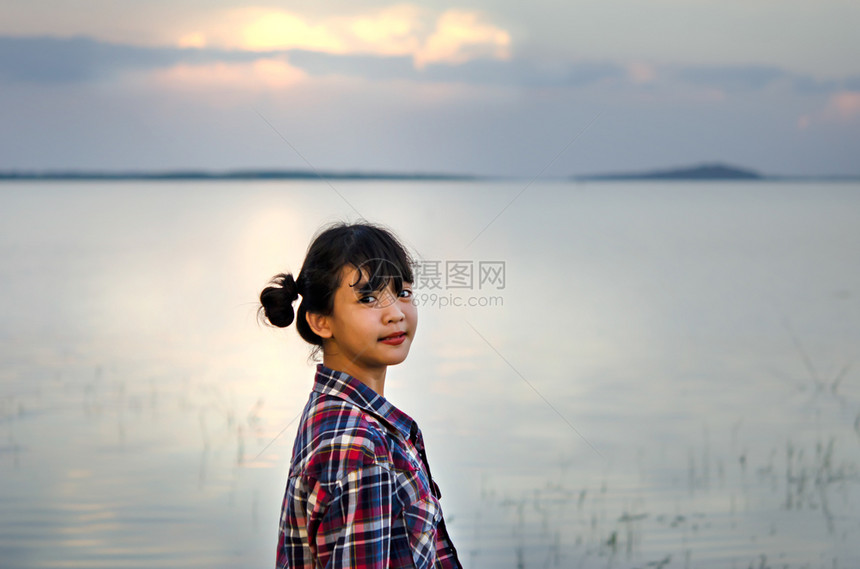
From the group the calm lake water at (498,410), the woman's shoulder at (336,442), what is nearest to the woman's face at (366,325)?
the woman's shoulder at (336,442)

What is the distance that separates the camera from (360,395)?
142 cm

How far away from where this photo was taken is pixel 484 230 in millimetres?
12695

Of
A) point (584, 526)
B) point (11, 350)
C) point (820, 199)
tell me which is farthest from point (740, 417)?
point (820, 199)

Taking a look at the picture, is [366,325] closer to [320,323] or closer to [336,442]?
[320,323]

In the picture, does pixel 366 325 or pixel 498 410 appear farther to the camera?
pixel 498 410

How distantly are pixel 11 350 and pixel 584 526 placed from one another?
3.73 meters

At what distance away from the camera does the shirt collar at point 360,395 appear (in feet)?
4.63

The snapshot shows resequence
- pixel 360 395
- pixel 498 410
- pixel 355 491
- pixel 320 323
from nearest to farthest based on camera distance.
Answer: pixel 355 491, pixel 360 395, pixel 320 323, pixel 498 410

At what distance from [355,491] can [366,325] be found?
289 mm

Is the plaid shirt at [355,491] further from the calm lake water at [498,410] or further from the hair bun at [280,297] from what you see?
the calm lake water at [498,410]

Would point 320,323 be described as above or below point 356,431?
above

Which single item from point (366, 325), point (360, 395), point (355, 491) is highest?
point (366, 325)

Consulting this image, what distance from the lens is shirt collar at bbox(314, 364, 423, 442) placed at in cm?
141

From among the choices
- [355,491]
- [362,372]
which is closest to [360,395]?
[362,372]
